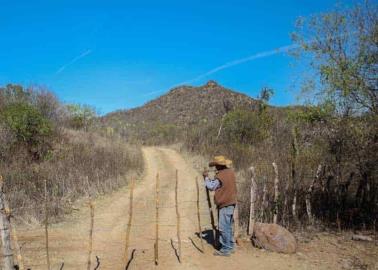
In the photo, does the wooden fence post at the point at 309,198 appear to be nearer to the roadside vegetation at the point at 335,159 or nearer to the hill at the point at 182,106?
the roadside vegetation at the point at 335,159

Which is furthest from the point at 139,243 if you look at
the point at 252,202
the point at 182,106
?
the point at 182,106

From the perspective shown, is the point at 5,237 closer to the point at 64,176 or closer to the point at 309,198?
the point at 309,198

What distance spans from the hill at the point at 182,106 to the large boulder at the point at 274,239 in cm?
4937

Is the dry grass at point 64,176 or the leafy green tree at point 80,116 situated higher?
the leafy green tree at point 80,116

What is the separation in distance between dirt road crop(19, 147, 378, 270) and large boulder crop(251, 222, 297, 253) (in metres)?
0.18

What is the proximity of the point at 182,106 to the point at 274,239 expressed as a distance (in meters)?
60.4

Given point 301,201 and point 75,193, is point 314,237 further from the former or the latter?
point 75,193

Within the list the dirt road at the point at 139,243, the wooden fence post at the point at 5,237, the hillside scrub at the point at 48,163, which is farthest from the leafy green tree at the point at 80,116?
the wooden fence post at the point at 5,237

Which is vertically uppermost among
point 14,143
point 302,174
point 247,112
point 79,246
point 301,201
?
point 247,112

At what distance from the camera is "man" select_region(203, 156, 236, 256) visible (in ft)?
30.1

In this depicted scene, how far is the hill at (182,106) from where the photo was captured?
63312 mm

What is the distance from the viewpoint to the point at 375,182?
11.4 meters

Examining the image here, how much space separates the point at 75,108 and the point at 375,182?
27.4m

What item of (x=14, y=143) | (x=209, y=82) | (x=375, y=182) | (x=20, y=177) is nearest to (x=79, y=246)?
(x=20, y=177)
